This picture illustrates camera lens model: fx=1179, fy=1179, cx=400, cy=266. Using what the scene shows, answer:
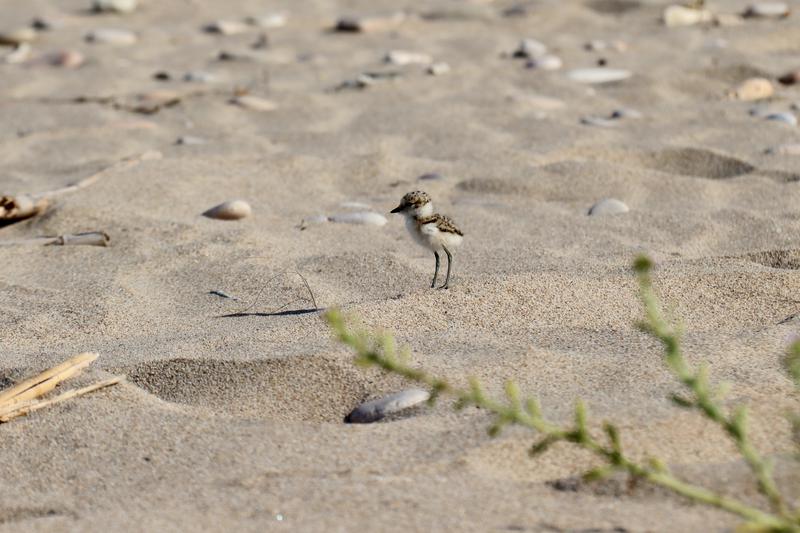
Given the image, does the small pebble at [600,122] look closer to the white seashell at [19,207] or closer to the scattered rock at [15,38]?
the white seashell at [19,207]

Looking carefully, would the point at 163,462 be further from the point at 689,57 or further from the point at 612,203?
the point at 689,57

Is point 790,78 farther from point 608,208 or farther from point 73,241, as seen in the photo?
point 73,241

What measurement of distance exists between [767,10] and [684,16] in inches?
21.3

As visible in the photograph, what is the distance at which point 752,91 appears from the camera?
250 inches

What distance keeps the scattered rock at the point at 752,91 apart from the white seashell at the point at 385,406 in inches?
164

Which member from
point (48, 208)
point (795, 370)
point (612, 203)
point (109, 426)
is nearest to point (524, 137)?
point (612, 203)

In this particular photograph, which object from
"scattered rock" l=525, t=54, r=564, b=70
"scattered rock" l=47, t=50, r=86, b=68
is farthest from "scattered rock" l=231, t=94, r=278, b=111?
"scattered rock" l=525, t=54, r=564, b=70

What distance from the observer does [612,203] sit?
4742 mm

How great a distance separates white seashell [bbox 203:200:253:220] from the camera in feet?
15.2

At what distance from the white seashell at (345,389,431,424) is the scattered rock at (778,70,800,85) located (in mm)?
4534

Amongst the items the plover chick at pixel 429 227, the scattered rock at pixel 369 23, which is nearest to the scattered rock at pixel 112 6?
the scattered rock at pixel 369 23

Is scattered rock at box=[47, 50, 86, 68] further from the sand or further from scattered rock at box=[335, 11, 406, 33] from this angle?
scattered rock at box=[335, 11, 406, 33]

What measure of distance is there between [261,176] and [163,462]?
2825 mm

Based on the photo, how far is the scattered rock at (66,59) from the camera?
744cm
